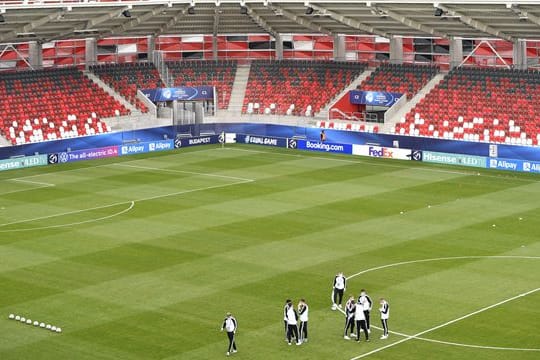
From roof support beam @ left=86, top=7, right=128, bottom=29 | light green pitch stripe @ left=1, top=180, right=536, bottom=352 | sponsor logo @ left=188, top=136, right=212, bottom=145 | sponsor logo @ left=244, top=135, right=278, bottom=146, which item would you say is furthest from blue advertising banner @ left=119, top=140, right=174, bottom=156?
light green pitch stripe @ left=1, top=180, right=536, bottom=352

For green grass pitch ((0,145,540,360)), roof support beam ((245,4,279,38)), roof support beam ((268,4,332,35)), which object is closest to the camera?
green grass pitch ((0,145,540,360))

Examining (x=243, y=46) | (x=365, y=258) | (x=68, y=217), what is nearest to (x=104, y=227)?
(x=68, y=217)

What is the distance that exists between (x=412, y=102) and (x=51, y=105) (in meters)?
26.6

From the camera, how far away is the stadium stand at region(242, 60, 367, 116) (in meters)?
87.8

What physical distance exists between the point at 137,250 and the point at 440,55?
43.6 m

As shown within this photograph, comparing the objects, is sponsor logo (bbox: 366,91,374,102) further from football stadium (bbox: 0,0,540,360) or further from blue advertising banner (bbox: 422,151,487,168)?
blue advertising banner (bbox: 422,151,487,168)

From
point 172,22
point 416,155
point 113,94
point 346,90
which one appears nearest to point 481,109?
point 416,155

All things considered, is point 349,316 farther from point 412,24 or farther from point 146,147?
point 412,24

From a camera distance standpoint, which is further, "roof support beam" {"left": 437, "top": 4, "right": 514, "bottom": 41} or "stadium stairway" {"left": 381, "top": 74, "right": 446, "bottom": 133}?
"stadium stairway" {"left": 381, "top": 74, "right": 446, "bottom": 133}

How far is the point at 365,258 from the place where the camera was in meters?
46.2

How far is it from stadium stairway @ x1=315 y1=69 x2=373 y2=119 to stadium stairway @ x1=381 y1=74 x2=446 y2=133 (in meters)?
5.88

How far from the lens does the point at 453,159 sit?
71.5 meters

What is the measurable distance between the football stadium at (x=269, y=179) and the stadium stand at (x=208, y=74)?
0.16 meters

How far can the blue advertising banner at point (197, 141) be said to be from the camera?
267 feet
